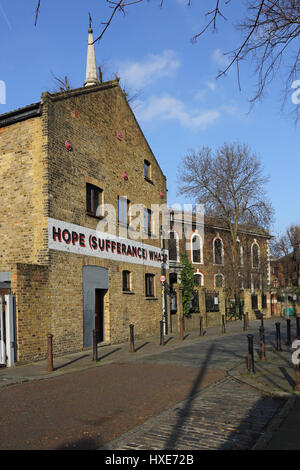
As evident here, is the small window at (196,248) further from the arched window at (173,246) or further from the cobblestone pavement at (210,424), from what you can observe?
the cobblestone pavement at (210,424)

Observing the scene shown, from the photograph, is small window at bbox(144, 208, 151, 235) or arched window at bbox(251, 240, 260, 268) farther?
arched window at bbox(251, 240, 260, 268)

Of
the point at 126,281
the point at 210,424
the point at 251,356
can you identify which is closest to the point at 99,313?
the point at 126,281

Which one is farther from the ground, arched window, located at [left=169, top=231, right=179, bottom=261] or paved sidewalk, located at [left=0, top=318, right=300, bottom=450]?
arched window, located at [left=169, top=231, right=179, bottom=261]

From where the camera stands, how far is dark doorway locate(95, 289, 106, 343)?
1630cm

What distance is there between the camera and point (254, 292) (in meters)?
34.9

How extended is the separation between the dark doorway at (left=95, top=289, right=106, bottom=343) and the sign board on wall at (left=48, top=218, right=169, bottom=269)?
1.43 metres

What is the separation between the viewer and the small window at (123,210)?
18359 millimetres

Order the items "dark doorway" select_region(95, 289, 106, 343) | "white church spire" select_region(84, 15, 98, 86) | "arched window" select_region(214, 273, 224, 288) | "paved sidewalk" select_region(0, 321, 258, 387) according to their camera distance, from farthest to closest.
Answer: "arched window" select_region(214, 273, 224, 288)
"white church spire" select_region(84, 15, 98, 86)
"dark doorway" select_region(95, 289, 106, 343)
"paved sidewalk" select_region(0, 321, 258, 387)

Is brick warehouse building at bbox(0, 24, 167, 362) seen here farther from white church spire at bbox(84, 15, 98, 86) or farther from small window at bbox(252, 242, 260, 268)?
small window at bbox(252, 242, 260, 268)

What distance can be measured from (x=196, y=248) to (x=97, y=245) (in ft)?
70.4

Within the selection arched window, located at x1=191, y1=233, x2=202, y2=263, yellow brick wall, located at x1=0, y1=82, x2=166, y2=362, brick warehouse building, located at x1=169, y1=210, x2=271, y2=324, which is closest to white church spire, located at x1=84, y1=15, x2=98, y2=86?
yellow brick wall, located at x1=0, y1=82, x2=166, y2=362

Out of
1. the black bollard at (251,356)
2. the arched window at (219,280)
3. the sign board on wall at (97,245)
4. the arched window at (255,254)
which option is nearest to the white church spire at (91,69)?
the sign board on wall at (97,245)

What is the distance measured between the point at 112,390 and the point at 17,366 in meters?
4.47
